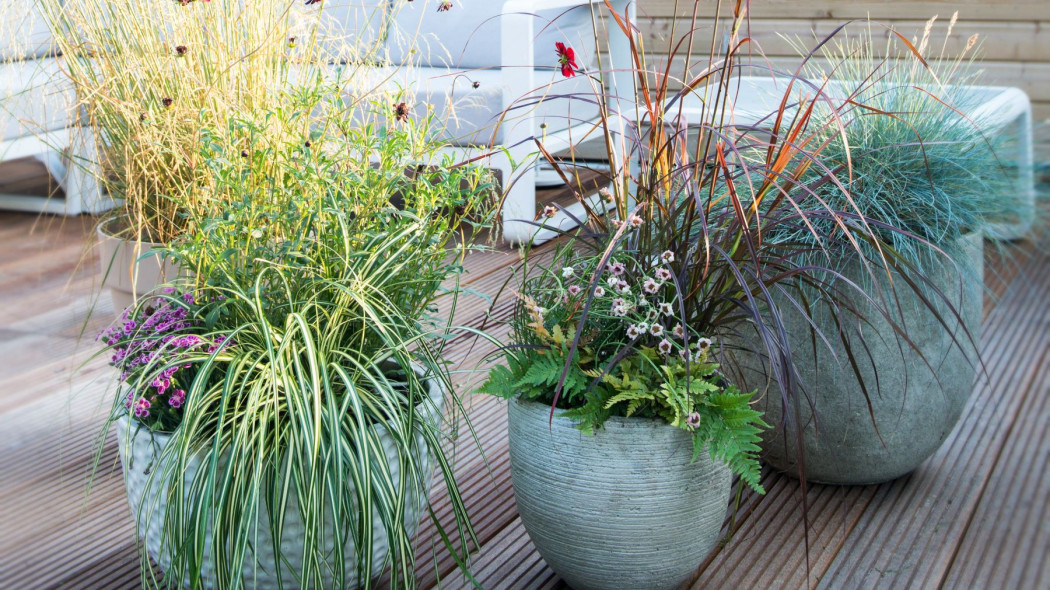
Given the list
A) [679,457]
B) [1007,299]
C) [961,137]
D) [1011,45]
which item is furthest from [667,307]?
[1011,45]

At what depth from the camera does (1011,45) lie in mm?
3568

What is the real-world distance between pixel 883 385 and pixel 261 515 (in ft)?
3.29

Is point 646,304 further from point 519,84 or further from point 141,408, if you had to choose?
point 519,84

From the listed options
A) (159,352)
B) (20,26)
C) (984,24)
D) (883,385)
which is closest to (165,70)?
(20,26)

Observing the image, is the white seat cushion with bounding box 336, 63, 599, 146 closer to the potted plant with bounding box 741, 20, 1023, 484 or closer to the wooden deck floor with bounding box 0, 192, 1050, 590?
the wooden deck floor with bounding box 0, 192, 1050, 590

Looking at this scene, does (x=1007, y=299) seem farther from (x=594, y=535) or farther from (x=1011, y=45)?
(x=594, y=535)

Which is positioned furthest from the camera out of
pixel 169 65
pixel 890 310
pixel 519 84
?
pixel 519 84

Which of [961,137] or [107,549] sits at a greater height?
[961,137]

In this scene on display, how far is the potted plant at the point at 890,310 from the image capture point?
149cm

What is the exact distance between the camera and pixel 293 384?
3.80 ft

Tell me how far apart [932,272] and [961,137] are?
0.32 meters

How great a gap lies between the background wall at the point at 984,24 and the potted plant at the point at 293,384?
2331mm

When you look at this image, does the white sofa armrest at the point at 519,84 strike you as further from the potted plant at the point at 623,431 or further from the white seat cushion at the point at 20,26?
the potted plant at the point at 623,431

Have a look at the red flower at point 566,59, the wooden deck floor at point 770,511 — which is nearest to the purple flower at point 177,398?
the wooden deck floor at point 770,511
